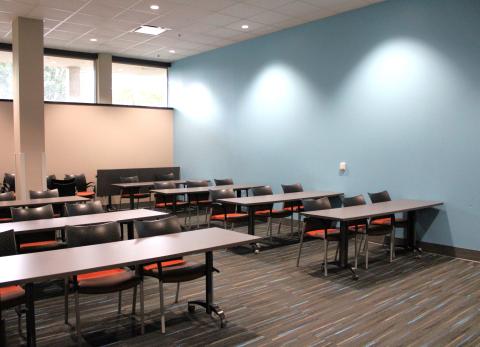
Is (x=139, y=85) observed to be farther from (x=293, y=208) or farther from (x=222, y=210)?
(x=293, y=208)

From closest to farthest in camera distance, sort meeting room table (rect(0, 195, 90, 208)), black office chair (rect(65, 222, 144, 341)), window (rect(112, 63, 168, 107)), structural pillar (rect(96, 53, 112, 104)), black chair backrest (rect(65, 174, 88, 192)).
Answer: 1. black office chair (rect(65, 222, 144, 341))
2. meeting room table (rect(0, 195, 90, 208))
3. black chair backrest (rect(65, 174, 88, 192))
4. structural pillar (rect(96, 53, 112, 104))
5. window (rect(112, 63, 168, 107))

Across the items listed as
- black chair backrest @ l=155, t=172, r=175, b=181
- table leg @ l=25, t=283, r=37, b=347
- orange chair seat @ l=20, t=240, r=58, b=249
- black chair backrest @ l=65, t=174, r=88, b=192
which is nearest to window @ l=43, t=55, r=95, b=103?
black chair backrest @ l=65, t=174, r=88, b=192

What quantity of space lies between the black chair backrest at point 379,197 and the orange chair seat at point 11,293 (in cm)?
463

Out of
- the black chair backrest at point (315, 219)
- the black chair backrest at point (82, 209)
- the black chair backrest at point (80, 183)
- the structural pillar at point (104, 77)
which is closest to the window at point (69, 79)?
the structural pillar at point (104, 77)

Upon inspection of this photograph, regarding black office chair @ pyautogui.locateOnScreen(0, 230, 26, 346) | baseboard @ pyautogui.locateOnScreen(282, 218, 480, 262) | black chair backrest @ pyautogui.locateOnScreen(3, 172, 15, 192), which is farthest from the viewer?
black chair backrest @ pyautogui.locateOnScreen(3, 172, 15, 192)

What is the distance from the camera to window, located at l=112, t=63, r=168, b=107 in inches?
429

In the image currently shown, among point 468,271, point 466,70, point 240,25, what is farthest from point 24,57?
point 468,271

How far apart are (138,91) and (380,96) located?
22.3 ft

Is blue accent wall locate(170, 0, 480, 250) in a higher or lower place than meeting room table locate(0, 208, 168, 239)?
higher

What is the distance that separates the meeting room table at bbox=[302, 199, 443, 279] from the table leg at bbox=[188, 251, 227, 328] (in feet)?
5.51

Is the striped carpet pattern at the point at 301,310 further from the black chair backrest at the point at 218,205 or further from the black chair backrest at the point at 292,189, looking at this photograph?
the black chair backrest at the point at 292,189

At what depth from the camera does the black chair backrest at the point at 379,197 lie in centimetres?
611

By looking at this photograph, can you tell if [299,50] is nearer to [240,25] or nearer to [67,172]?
[240,25]

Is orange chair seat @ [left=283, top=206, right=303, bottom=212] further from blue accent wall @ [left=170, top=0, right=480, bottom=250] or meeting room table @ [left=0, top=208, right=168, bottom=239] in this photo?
meeting room table @ [left=0, top=208, right=168, bottom=239]
